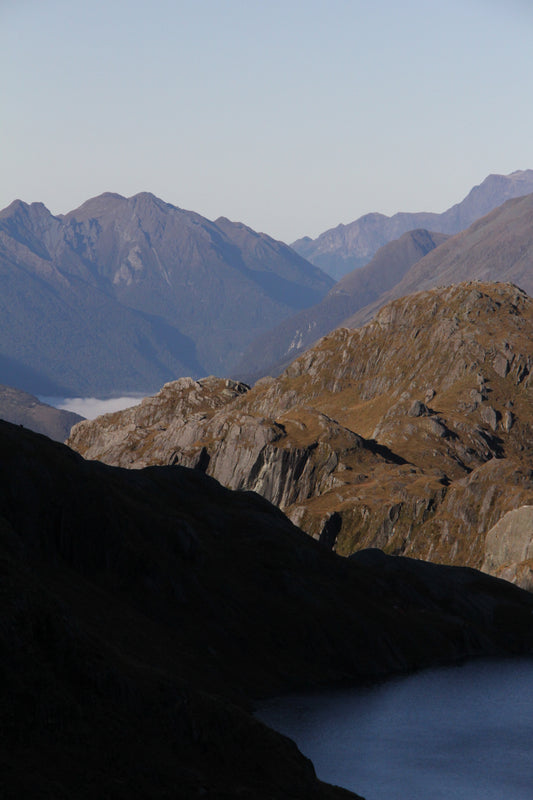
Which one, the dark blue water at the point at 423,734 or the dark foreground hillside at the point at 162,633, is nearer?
the dark foreground hillside at the point at 162,633

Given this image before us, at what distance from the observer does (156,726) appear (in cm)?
9338

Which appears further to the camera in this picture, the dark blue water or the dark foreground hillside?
the dark blue water

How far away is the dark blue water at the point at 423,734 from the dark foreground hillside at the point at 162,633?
809cm

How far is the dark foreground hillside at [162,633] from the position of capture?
8612 cm

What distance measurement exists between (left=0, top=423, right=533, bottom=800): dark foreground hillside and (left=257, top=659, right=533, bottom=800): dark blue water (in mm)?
8094

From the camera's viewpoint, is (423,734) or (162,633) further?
(162,633)

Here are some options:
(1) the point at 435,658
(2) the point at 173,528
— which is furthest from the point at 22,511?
(1) the point at 435,658

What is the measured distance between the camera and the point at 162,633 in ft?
475

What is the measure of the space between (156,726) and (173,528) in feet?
244

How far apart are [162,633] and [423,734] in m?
39.5

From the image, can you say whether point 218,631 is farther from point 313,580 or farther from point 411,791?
point 411,791

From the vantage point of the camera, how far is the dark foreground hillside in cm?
8612

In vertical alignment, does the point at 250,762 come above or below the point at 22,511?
below

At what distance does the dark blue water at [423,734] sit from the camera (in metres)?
118
